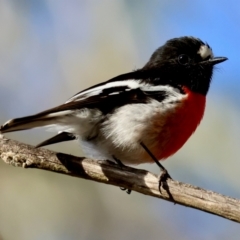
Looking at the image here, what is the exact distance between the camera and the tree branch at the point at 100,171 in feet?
7.54

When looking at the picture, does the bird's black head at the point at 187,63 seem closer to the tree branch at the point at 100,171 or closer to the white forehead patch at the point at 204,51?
the white forehead patch at the point at 204,51

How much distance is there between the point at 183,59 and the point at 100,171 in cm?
97

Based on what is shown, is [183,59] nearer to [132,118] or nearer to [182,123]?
[182,123]

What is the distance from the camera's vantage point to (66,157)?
8.00 feet

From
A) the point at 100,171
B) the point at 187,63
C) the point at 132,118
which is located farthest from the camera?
the point at 187,63

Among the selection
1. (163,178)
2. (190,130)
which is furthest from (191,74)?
(163,178)

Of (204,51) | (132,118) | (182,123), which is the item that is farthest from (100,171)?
(204,51)

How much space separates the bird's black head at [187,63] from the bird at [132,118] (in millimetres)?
44

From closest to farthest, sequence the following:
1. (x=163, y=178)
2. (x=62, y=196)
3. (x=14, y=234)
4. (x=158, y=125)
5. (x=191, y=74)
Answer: (x=163, y=178) < (x=158, y=125) < (x=191, y=74) < (x=14, y=234) < (x=62, y=196)

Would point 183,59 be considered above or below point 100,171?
above

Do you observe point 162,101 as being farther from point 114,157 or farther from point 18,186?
point 18,186

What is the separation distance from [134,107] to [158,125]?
0.14 meters

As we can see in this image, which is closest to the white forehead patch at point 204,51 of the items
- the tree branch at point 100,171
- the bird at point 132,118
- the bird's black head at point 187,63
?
the bird's black head at point 187,63

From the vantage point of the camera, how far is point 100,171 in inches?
95.7
